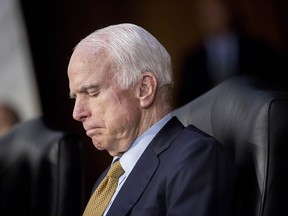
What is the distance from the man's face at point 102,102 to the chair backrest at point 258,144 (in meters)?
0.26

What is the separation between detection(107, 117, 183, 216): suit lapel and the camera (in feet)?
6.05

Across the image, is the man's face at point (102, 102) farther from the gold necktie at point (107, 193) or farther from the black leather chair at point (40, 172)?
the black leather chair at point (40, 172)

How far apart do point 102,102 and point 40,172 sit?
0.67 m

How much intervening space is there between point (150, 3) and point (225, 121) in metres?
3.30

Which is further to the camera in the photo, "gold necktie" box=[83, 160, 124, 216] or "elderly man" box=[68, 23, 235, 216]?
"gold necktie" box=[83, 160, 124, 216]

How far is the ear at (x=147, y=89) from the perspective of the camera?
191cm

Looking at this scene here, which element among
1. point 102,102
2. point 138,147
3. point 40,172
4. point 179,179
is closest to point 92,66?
point 102,102

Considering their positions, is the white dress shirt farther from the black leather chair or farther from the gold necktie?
the black leather chair

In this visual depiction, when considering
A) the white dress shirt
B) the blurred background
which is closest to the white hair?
the white dress shirt

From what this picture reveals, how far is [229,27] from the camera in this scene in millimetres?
4375

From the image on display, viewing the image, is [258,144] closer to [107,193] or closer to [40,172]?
[107,193]

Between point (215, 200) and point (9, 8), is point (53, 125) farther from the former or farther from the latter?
point (9, 8)

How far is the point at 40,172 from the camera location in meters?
2.50

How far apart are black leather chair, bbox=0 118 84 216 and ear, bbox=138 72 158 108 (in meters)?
0.58
